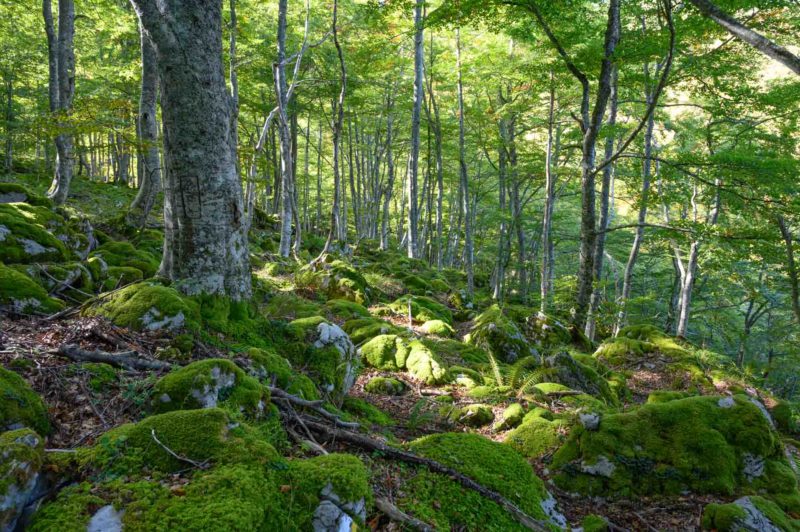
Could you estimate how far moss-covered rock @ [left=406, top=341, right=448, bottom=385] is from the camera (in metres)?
6.45

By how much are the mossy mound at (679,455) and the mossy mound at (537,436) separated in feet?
0.67

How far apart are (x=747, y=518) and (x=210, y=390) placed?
4.27 m

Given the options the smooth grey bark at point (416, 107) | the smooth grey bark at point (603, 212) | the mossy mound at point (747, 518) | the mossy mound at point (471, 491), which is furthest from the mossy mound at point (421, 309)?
the mossy mound at point (747, 518)

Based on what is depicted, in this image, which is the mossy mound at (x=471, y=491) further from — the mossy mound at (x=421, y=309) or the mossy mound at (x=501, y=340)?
the mossy mound at (x=421, y=309)

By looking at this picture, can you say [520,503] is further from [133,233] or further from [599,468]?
[133,233]

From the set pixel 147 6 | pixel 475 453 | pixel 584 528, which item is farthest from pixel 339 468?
pixel 147 6

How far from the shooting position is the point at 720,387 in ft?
32.1

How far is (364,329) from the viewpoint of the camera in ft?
26.1

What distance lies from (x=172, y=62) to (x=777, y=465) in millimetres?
7303

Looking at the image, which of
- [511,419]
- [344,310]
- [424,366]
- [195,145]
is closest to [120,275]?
[195,145]

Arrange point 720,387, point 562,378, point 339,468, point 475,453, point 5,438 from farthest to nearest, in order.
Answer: point 720,387 → point 562,378 → point 475,453 → point 339,468 → point 5,438

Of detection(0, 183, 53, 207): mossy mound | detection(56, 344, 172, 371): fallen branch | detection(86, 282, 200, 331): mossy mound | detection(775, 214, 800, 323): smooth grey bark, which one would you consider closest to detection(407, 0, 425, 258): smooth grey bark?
detection(775, 214, 800, 323): smooth grey bark

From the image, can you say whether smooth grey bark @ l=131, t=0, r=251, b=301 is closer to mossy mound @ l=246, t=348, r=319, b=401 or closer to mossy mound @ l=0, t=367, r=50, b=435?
mossy mound @ l=246, t=348, r=319, b=401

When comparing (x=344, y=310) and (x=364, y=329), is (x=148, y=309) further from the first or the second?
(x=344, y=310)
